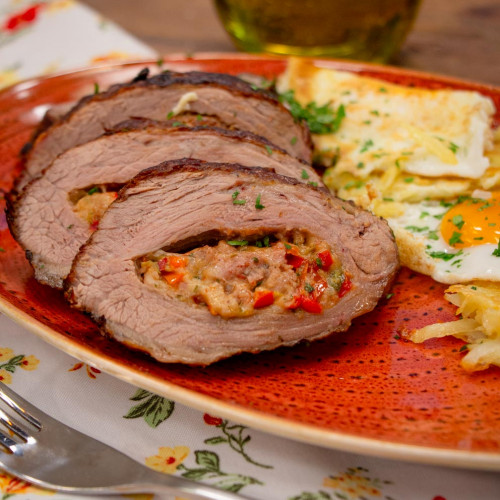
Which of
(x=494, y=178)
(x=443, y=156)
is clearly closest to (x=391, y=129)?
(x=443, y=156)

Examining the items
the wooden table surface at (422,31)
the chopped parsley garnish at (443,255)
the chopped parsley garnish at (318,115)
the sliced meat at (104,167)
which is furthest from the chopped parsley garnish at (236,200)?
the wooden table surface at (422,31)

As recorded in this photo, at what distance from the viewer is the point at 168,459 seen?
2920 mm

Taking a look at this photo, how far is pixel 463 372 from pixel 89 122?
2866 millimetres

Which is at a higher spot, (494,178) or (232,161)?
(494,178)

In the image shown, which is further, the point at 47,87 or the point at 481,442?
the point at 47,87

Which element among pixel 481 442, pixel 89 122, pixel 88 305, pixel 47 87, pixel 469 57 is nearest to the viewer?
pixel 481 442

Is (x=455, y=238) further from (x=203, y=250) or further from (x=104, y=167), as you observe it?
(x=104, y=167)

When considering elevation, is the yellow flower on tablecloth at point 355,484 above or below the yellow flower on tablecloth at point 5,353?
below

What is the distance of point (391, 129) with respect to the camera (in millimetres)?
4816

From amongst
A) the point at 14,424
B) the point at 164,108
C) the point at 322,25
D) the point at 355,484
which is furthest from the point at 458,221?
the point at 322,25

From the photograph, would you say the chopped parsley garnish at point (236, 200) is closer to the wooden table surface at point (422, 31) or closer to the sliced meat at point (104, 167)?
the sliced meat at point (104, 167)

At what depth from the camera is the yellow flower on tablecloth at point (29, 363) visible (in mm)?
3471

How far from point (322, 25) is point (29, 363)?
448 cm

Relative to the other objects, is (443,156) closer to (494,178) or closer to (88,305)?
(494,178)
